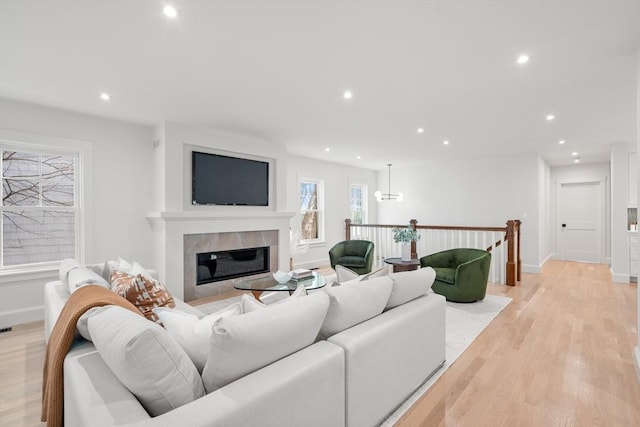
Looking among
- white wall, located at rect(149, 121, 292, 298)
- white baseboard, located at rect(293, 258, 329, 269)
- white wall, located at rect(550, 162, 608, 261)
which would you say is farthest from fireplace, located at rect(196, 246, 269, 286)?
white wall, located at rect(550, 162, 608, 261)

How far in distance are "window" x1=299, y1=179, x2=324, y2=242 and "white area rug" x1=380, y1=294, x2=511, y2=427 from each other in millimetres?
3620

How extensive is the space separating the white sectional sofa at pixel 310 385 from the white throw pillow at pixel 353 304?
2.4 inches

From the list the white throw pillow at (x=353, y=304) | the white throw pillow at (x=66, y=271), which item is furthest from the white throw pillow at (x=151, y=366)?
the white throw pillow at (x=66, y=271)

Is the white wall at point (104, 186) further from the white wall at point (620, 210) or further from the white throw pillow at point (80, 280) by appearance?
the white wall at point (620, 210)

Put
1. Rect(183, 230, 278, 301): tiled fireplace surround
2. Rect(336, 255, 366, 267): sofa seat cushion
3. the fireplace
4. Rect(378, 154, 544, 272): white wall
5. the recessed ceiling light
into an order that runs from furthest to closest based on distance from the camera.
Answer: Rect(378, 154, 544, 272): white wall, Rect(336, 255, 366, 267): sofa seat cushion, the fireplace, Rect(183, 230, 278, 301): tiled fireplace surround, the recessed ceiling light

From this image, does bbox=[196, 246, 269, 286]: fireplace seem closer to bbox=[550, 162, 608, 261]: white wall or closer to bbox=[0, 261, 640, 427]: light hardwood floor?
bbox=[0, 261, 640, 427]: light hardwood floor

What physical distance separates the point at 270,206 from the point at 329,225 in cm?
228

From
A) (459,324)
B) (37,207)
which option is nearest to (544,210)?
(459,324)

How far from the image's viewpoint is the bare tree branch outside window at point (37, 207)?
3.62m

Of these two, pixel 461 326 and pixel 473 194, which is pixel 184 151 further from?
pixel 473 194

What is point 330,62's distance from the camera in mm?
2654

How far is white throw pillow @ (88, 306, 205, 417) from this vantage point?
3.46 feet

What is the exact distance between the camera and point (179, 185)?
169 inches

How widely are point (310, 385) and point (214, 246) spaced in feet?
12.2
